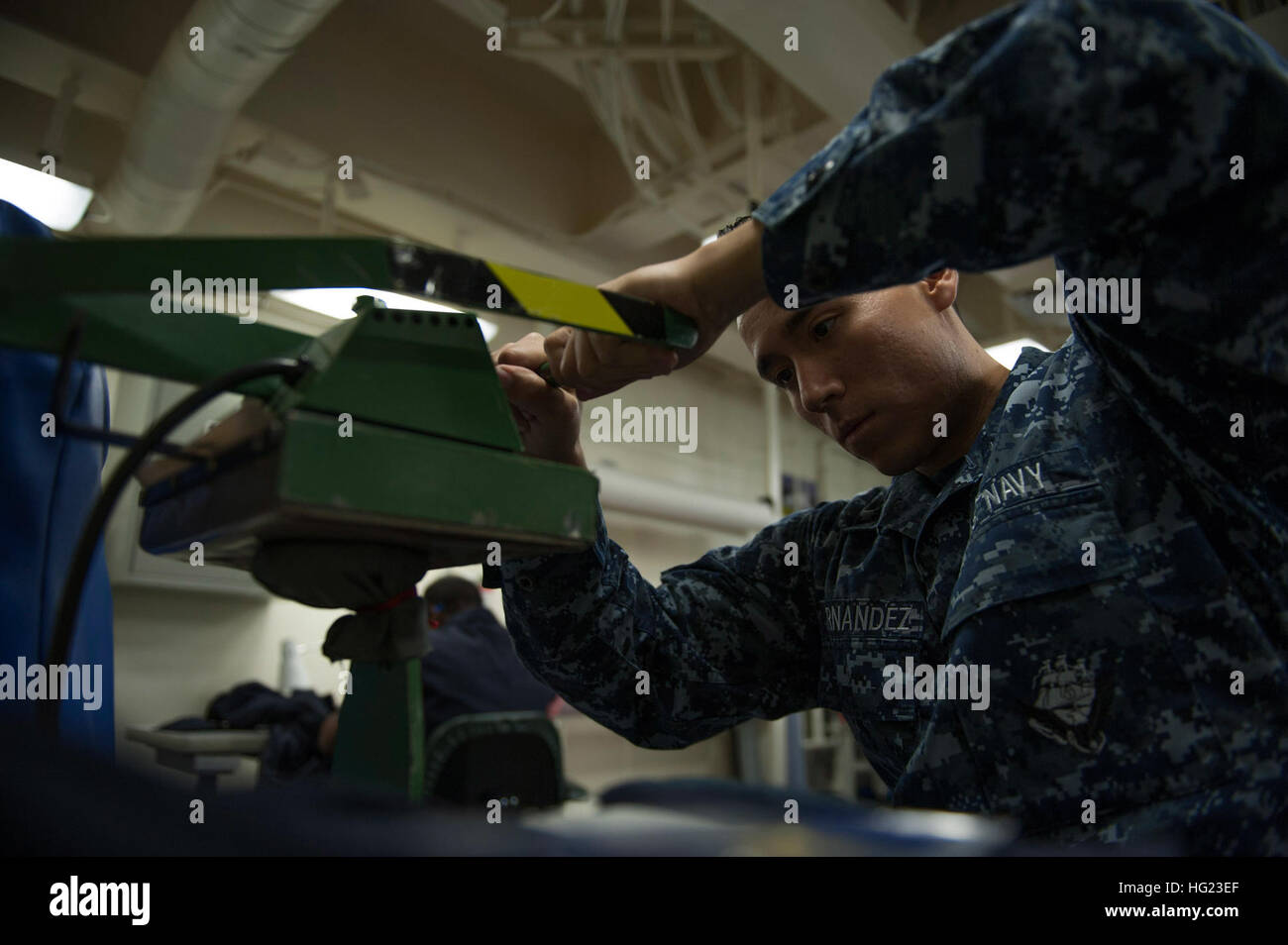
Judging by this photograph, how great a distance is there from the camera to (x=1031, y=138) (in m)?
0.51

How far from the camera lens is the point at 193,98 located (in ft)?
6.94

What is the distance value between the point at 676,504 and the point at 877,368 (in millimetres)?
2840

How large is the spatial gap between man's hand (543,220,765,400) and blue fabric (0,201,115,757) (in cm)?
43

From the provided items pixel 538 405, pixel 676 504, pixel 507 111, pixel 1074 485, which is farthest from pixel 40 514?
pixel 676 504

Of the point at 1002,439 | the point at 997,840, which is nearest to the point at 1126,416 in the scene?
the point at 1002,439

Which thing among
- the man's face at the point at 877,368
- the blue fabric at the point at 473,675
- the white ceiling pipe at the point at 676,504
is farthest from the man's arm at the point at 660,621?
the white ceiling pipe at the point at 676,504

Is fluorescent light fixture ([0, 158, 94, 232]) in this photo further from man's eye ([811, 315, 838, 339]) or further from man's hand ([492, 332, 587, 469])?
man's eye ([811, 315, 838, 339])

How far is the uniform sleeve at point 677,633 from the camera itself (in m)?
0.90

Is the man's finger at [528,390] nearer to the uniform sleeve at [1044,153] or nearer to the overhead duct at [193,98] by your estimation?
the uniform sleeve at [1044,153]

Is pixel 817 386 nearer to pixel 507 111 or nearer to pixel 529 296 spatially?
pixel 529 296

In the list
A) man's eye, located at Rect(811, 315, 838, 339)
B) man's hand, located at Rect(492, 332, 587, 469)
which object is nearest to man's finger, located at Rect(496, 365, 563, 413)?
man's hand, located at Rect(492, 332, 587, 469)

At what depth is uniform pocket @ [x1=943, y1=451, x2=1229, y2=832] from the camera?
25.5 inches

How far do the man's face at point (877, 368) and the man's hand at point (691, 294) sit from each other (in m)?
0.43

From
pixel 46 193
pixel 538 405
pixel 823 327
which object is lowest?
pixel 538 405
